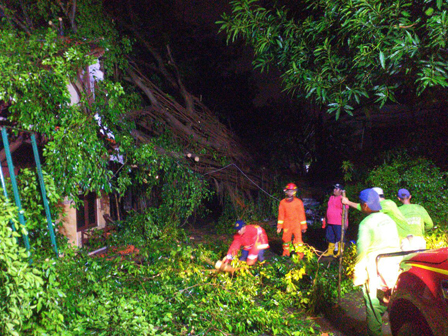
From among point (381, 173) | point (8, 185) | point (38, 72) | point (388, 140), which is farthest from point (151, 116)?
point (388, 140)

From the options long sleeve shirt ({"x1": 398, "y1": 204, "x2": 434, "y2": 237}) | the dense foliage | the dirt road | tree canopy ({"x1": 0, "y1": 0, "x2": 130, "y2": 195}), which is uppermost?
tree canopy ({"x1": 0, "y1": 0, "x2": 130, "y2": 195})

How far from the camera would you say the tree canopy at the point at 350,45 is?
5777mm

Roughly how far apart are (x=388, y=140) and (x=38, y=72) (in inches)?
540

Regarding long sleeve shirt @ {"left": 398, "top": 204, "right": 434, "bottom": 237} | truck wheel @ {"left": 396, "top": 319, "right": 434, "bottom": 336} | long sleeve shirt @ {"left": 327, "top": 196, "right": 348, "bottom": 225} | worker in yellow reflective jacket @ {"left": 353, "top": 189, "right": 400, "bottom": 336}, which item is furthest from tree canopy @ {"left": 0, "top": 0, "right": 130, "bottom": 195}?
long sleeve shirt @ {"left": 327, "top": 196, "right": 348, "bottom": 225}

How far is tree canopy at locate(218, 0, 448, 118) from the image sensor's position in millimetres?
5777

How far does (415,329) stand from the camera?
329cm

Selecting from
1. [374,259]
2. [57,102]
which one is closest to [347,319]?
[374,259]

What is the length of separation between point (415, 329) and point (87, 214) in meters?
8.12

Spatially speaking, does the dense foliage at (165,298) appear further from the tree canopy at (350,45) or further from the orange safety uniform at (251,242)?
the tree canopy at (350,45)

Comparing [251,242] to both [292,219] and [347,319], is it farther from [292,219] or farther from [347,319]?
[292,219]

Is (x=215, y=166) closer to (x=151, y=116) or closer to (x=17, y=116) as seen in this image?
(x=151, y=116)

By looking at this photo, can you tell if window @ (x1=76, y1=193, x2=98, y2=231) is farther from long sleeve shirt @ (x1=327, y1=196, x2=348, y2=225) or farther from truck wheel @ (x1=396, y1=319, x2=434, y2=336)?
truck wheel @ (x1=396, y1=319, x2=434, y2=336)

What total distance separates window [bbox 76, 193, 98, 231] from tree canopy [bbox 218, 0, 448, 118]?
5468 mm

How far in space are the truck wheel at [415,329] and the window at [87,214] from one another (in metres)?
7.59
